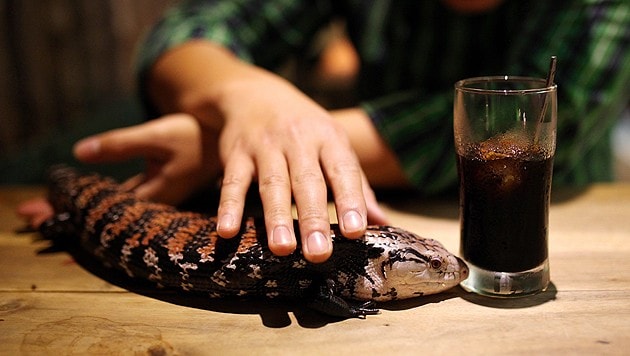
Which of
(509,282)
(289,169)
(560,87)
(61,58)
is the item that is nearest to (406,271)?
(509,282)

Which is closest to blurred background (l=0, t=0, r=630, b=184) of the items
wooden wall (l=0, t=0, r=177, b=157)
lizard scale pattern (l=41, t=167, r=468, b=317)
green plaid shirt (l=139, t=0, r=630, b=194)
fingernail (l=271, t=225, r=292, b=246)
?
wooden wall (l=0, t=0, r=177, b=157)

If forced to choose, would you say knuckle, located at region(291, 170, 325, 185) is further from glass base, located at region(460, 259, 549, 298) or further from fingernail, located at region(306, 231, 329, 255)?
glass base, located at region(460, 259, 549, 298)

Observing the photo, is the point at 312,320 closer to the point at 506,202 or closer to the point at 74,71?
the point at 506,202

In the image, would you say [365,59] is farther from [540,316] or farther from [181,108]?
[540,316]

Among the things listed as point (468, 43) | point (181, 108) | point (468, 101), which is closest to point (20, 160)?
point (181, 108)

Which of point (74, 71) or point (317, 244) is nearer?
point (317, 244)
